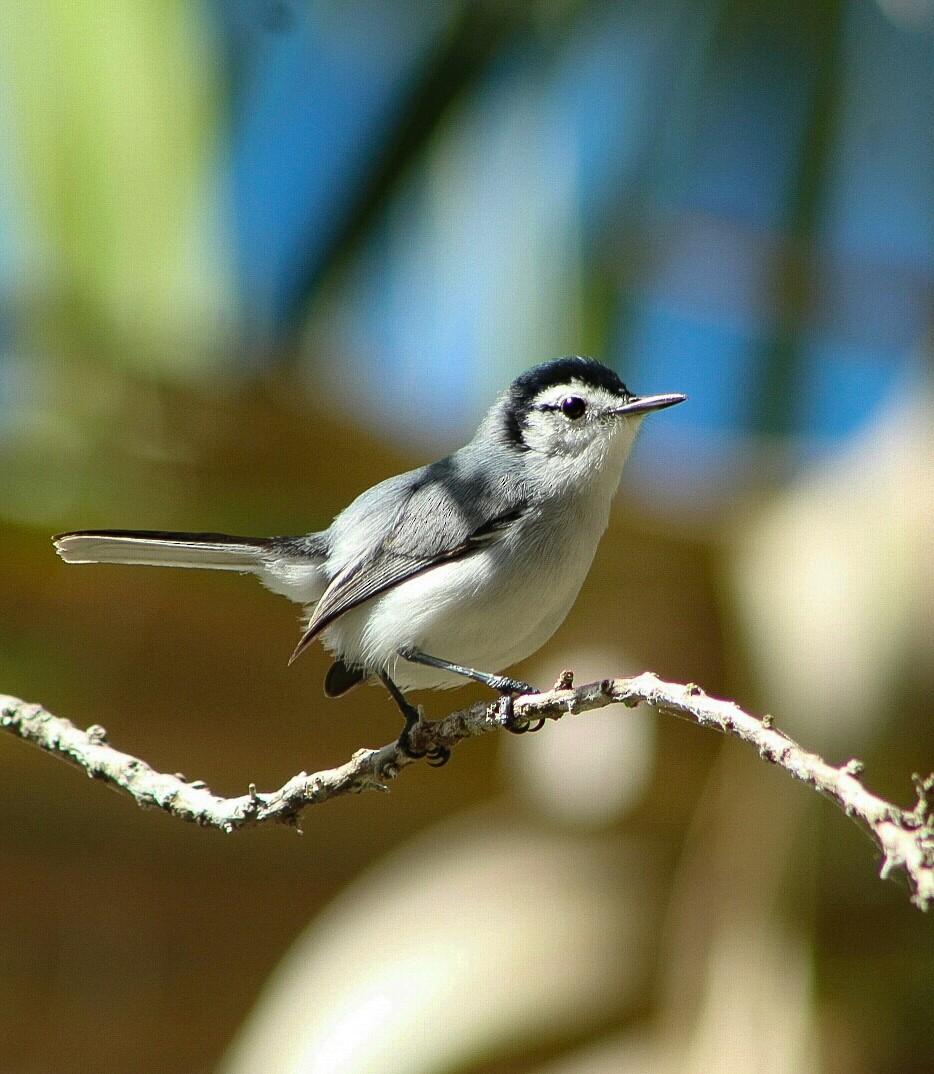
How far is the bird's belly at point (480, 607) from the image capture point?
1.90m

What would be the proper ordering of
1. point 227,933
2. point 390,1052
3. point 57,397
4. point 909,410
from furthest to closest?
point 227,933
point 909,410
point 57,397
point 390,1052

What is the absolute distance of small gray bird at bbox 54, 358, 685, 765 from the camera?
192cm

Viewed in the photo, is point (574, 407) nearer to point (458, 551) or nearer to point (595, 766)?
point (458, 551)

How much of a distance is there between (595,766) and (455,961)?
57 centimetres

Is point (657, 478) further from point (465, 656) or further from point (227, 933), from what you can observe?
point (227, 933)

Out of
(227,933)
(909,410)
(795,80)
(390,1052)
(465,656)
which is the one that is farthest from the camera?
(795,80)

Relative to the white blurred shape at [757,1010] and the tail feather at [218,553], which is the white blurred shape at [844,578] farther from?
the tail feather at [218,553]

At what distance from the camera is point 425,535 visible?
203cm

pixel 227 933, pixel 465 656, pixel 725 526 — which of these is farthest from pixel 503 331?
pixel 227 933

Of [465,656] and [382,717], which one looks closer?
[465,656]

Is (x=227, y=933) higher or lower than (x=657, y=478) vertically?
lower

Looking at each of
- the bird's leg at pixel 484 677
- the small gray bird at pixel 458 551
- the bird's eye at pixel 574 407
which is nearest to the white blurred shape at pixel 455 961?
the small gray bird at pixel 458 551

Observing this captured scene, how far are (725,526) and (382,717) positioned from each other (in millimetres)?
1089

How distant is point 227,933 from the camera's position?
10.1 ft
